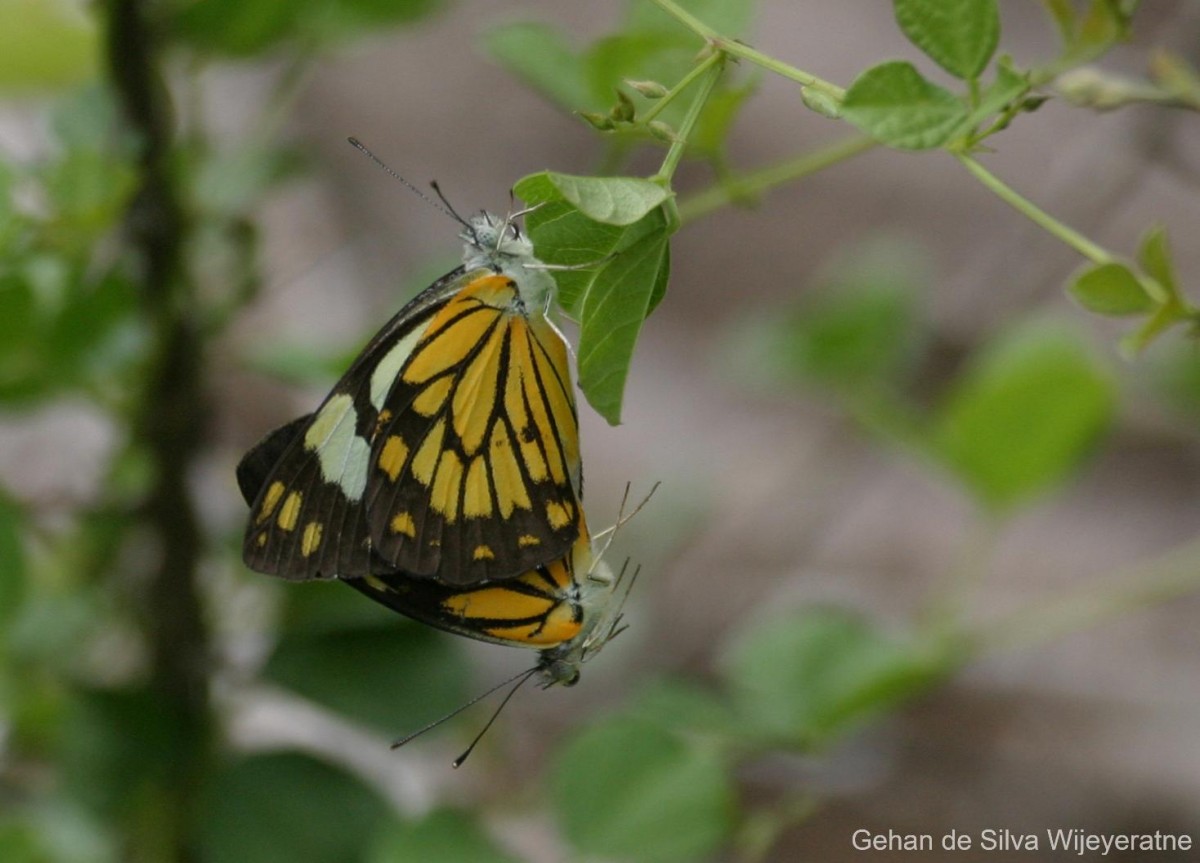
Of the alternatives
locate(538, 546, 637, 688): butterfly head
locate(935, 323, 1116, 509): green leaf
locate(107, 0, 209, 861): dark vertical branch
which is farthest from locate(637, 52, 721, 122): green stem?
locate(935, 323, 1116, 509): green leaf

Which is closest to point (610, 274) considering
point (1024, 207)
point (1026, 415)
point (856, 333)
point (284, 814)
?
point (1024, 207)

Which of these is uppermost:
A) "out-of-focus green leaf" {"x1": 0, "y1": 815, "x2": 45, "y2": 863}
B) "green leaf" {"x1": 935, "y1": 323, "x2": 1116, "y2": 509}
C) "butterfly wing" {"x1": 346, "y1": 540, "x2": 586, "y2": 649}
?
"green leaf" {"x1": 935, "y1": 323, "x2": 1116, "y2": 509}

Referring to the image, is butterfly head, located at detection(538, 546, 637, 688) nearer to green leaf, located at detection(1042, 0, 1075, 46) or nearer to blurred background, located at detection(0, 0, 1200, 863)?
blurred background, located at detection(0, 0, 1200, 863)

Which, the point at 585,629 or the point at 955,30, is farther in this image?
the point at 585,629

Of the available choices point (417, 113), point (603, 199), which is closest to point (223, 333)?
point (603, 199)

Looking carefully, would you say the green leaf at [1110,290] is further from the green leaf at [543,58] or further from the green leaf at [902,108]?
the green leaf at [543,58]

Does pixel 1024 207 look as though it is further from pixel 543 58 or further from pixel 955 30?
pixel 543 58

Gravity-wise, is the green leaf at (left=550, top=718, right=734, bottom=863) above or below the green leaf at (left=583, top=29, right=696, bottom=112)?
below
